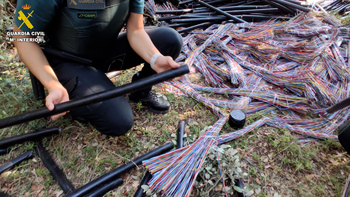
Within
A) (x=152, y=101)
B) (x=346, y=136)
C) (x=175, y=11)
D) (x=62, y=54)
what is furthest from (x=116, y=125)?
(x=175, y=11)

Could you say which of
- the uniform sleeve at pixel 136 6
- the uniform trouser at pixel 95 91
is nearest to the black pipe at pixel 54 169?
A: the uniform trouser at pixel 95 91

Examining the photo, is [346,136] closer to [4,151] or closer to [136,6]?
[136,6]

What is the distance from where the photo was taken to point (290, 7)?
422cm

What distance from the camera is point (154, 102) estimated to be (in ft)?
7.79

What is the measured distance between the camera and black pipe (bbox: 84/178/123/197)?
163 centimetres

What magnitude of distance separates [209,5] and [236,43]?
47.5 inches

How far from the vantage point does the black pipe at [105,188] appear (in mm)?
1628

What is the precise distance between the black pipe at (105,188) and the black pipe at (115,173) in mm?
30

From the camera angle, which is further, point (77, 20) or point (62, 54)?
point (62, 54)

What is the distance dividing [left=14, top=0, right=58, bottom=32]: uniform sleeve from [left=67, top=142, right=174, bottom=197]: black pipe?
4.12ft

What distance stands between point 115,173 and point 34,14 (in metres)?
1.36

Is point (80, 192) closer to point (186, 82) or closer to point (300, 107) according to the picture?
point (186, 82)

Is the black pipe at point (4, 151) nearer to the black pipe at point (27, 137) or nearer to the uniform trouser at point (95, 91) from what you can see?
the black pipe at point (27, 137)

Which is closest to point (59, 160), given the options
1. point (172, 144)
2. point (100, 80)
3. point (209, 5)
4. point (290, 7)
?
point (100, 80)
